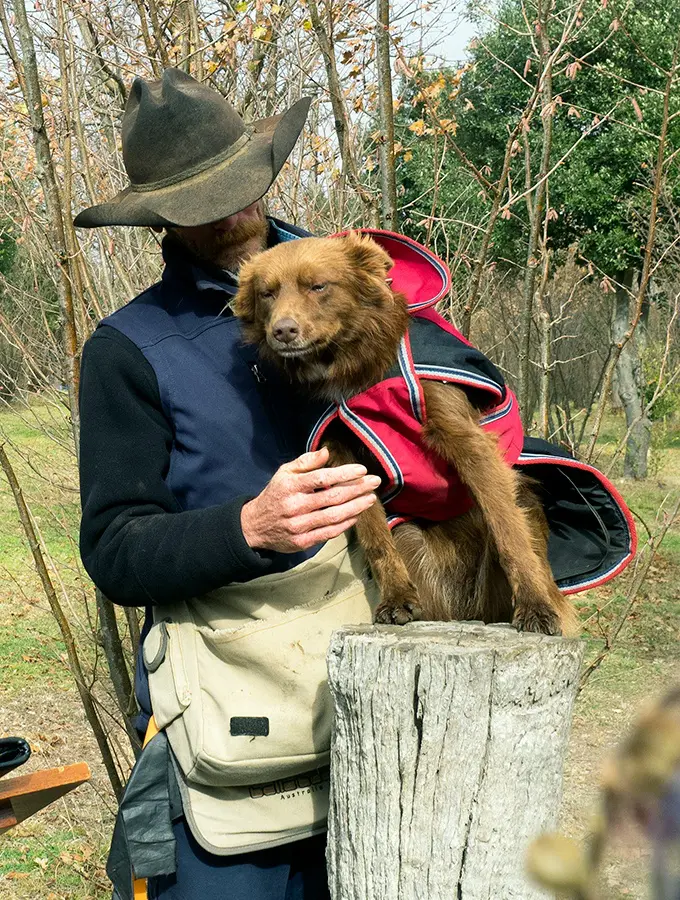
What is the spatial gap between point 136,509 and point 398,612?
64cm

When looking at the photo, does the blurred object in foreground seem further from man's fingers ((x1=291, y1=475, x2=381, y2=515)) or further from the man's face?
the man's face

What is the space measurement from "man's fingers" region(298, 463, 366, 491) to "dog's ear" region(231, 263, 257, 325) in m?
0.75

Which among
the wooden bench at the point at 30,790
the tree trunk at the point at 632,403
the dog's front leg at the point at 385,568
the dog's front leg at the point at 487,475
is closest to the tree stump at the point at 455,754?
the dog's front leg at the point at 385,568

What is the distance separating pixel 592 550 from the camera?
270cm

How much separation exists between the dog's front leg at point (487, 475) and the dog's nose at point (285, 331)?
376mm

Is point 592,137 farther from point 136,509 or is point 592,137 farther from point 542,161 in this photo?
point 136,509

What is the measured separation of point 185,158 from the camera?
2412 millimetres

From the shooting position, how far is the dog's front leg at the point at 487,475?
243cm

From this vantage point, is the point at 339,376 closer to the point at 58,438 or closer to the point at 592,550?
the point at 592,550

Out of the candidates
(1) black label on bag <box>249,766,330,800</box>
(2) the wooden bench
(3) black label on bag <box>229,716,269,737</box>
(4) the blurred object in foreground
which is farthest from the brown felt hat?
(4) the blurred object in foreground

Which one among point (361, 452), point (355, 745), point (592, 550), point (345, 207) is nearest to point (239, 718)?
point (355, 745)

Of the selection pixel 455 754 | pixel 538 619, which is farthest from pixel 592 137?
pixel 455 754

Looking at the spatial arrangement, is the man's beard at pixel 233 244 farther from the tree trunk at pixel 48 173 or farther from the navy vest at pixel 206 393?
the tree trunk at pixel 48 173

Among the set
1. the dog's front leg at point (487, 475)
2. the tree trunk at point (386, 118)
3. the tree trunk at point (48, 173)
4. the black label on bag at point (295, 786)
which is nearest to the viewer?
the black label on bag at point (295, 786)
